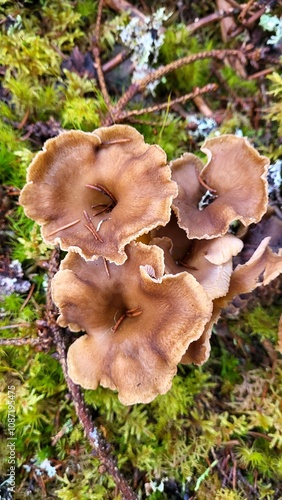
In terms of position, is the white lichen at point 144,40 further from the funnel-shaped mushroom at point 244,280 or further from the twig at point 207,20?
the funnel-shaped mushroom at point 244,280

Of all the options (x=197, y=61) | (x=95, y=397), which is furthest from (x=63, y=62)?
(x=95, y=397)

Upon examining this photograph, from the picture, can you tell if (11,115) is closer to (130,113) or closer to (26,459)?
(130,113)

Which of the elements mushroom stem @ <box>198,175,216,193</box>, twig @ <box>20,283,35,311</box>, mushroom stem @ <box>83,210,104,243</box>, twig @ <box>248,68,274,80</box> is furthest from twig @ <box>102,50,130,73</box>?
twig @ <box>20,283,35,311</box>

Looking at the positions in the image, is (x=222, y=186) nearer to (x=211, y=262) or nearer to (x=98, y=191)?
(x=211, y=262)

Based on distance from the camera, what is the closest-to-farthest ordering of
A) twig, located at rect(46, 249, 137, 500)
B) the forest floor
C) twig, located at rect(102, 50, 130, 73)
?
twig, located at rect(46, 249, 137, 500), the forest floor, twig, located at rect(102, 50, 130, 73)

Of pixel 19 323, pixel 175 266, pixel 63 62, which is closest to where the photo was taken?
pixel 175 266

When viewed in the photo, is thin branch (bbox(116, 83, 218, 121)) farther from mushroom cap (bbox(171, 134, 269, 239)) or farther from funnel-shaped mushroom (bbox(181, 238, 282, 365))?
funnel-shaped mushroom (bbox(181, 238, 282, 365))

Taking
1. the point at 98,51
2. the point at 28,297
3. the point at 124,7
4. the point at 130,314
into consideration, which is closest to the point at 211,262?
the point at 130,314
